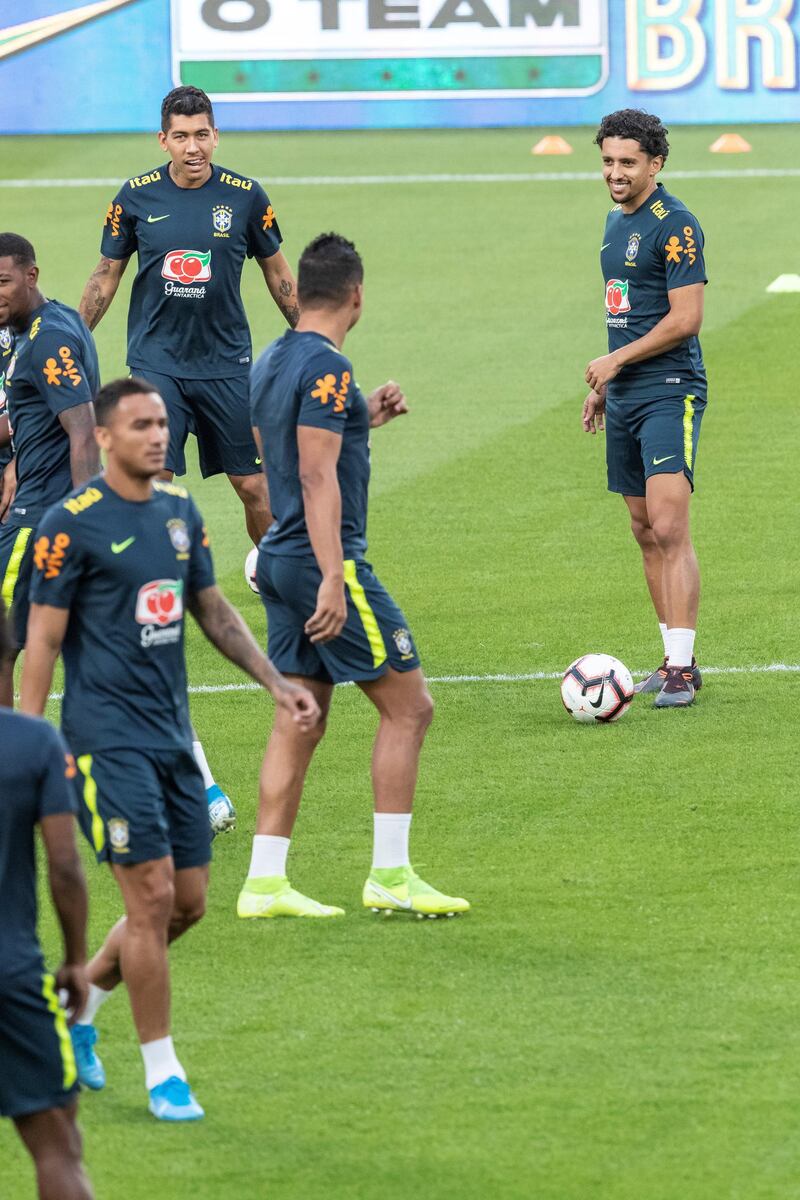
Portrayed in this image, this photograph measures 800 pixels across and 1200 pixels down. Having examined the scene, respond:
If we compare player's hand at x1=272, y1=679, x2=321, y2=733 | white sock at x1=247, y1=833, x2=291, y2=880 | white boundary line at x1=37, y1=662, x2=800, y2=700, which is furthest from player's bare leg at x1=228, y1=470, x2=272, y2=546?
player's hand at x1=272, y1=679, x2=321, y2=733

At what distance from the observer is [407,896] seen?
7.13 meters

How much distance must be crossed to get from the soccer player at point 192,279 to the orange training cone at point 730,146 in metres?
20.2

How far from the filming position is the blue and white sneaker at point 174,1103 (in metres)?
5.61

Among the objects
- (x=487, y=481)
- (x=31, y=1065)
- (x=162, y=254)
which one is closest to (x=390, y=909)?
(x=31, y=1065)

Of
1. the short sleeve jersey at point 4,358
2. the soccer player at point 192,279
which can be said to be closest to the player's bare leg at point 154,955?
the short sleeve jersey at point 4,358

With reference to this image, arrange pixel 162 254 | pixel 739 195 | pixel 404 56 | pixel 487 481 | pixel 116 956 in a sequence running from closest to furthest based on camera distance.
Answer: pixel 116 956, pixel 162 254, pixel 487 481, pixel 739 195, pixel 404 56

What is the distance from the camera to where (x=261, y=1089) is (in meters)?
5.79

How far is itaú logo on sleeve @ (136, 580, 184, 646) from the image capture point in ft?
18.2

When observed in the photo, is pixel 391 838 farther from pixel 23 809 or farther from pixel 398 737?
pixel 23 809

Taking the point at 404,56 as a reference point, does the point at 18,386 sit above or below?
below

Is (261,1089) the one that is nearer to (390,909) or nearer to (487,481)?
(390,909)

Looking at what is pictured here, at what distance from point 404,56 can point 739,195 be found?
625 cm

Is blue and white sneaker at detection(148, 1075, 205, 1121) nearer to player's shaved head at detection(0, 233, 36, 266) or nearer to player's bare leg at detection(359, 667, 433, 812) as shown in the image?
player's bare leg at detection(359, 667, 433, 812)

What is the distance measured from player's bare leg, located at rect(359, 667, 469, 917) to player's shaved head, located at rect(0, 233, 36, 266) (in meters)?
1.92
